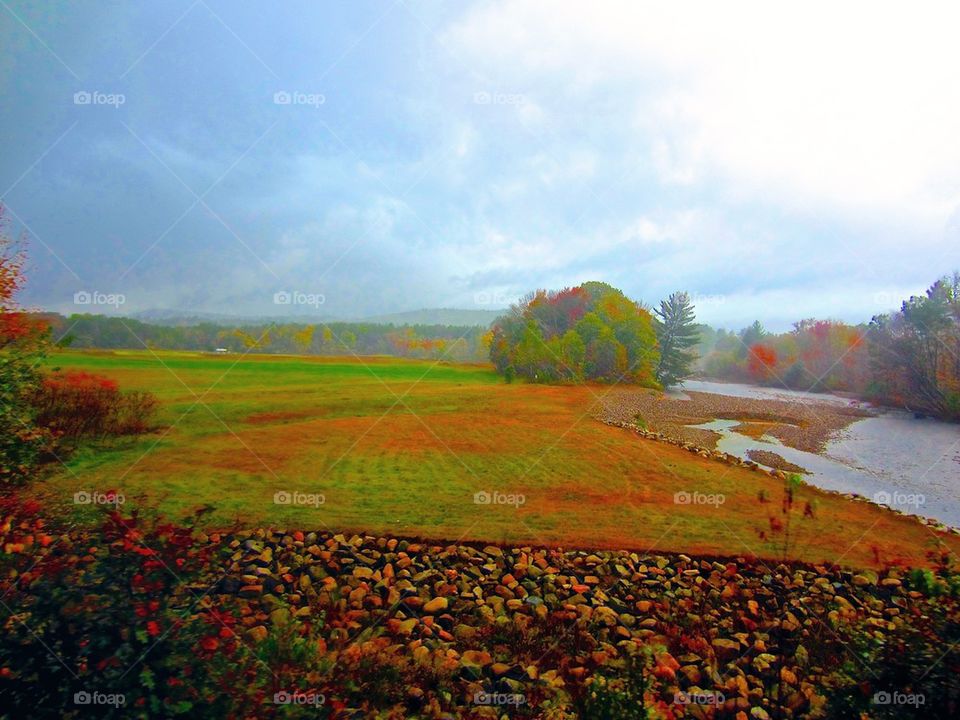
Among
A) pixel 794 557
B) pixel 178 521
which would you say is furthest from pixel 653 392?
pixel 178 521

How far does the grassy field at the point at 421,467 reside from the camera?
4906mm

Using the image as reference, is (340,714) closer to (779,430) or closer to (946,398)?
(779,430)

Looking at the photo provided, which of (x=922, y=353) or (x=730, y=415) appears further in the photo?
(x=730, y=415)

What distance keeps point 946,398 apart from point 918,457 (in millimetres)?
1092

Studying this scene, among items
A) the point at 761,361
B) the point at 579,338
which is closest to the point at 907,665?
the point at 761,361

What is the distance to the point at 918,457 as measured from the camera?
5375 millimetres

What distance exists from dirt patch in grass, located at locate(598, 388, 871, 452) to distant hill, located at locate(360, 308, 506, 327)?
230 centimetres

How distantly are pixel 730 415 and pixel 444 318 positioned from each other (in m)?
4.37

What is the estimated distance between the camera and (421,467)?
603 cm

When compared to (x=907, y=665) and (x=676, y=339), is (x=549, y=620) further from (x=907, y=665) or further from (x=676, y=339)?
(x=676, y=339)

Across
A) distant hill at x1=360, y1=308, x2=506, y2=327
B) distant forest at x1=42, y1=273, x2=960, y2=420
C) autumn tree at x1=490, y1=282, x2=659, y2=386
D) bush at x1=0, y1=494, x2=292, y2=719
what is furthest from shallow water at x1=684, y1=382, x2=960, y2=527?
bush at x1=0, y1=494, x2=292, y2=719

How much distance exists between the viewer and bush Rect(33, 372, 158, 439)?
207 inches

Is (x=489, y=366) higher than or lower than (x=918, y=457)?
higher

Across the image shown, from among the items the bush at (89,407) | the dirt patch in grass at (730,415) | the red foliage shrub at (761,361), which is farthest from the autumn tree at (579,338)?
the bush at (89,407)
